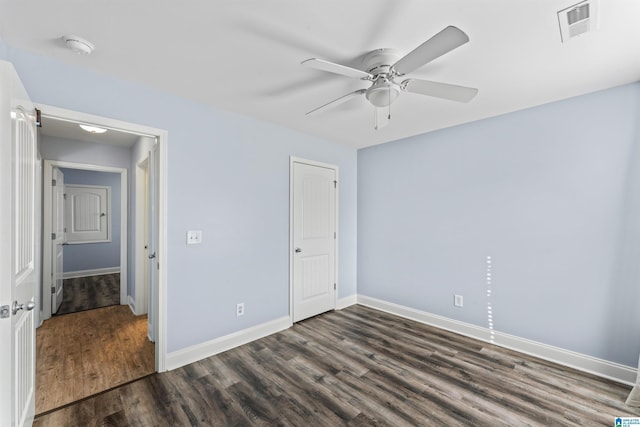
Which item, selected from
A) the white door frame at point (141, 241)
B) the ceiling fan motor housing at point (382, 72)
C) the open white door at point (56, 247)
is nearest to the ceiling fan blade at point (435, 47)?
the ceiling fan motor housing at point (382, 72)

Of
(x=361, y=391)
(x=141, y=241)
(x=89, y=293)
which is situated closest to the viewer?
(x=361, y=391)

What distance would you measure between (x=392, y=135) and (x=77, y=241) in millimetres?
6873

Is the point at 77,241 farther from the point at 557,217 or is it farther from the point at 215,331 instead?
the point at 557,217

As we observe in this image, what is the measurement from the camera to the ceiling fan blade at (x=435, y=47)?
1.28m

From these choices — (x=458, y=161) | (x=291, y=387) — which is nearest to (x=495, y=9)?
(x=458, y=161)

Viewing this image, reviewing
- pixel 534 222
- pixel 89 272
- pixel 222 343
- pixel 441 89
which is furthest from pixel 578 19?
pixel 89 272

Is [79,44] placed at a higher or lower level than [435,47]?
higher

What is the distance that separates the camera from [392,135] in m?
3.71

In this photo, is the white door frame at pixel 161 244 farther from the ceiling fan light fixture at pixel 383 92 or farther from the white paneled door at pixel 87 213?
the white paneled door at pixel 87 213

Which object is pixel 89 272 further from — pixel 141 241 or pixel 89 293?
pixel 141 241

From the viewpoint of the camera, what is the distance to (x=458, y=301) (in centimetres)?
325

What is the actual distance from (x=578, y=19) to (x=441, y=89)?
0.75 metres

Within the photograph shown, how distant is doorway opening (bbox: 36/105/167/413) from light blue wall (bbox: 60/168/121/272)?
7.67ft

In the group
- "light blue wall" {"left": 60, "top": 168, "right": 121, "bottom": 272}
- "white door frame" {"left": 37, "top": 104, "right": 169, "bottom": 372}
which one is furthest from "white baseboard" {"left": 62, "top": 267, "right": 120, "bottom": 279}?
"white door frame" {"left": 37, "top": 104, "right": 169, "bottom": 372}
